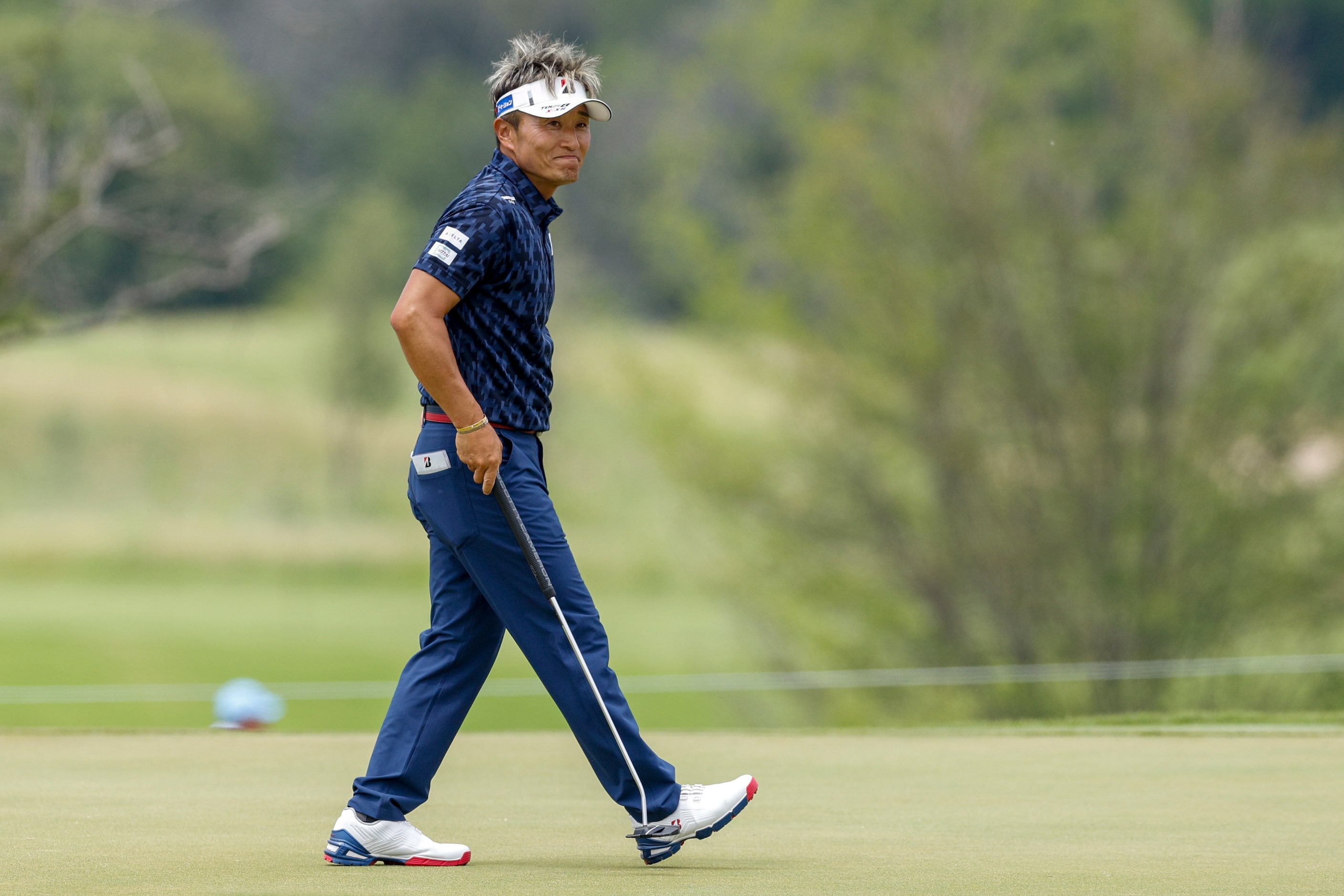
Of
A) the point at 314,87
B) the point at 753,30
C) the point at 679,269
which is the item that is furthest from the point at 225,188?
the point at 314,87

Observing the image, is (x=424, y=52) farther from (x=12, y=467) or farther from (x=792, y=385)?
(x=792, y=385)

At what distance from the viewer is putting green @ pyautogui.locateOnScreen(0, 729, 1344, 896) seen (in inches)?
145

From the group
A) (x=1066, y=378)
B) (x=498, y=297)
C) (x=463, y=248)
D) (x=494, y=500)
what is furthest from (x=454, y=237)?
(x=1066, y=378)

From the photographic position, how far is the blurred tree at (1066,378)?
1556 centimetres

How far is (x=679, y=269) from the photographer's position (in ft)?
97.2

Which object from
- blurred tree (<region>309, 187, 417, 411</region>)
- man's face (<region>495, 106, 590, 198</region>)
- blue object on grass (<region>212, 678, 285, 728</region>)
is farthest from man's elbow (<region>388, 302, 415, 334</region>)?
blurred tree (<region>309, 187, 417, 411</region>)

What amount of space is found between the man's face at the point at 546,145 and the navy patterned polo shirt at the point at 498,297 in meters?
0.09

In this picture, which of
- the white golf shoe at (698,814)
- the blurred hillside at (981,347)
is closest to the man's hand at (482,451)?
the white golf shoe at (698,814)

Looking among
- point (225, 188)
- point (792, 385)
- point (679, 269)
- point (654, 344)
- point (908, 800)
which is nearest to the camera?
point (908, 800)

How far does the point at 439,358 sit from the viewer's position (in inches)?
153

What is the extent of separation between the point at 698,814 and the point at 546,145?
1.56m

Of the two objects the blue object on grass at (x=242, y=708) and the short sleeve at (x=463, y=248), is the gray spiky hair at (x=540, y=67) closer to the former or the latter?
the short sleeve at (x=463, y=248)

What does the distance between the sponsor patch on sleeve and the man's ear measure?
16.4 inches

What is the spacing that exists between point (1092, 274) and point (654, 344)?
1073cm
